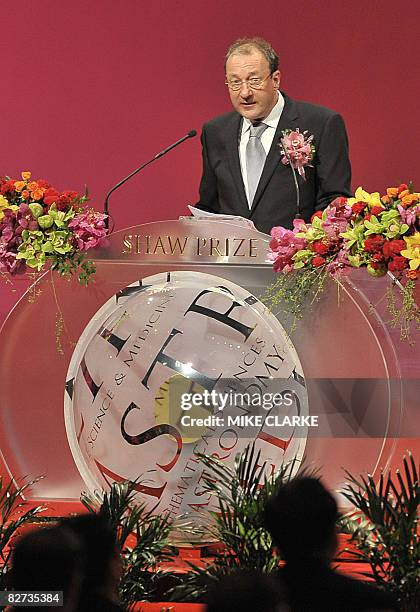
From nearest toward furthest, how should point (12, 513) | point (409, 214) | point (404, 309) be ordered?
point (409, 214) < point (404, 309) < point (12, 513)

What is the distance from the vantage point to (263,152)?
4047mm

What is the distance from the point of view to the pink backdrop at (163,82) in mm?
5324

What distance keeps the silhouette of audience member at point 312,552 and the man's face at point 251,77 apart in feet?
6.17

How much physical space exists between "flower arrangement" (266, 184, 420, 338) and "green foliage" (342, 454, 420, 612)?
1.81 ft

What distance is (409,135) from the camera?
5348 millimetres

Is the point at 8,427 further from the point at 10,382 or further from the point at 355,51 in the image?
the point at 355,51

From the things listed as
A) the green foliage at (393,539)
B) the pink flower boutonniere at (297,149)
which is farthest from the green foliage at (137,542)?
the pink flower boutonniere at (297,149)

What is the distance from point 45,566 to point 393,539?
1.01 metres

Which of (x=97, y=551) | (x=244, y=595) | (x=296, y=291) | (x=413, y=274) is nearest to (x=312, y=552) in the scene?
(x=97, y=551)

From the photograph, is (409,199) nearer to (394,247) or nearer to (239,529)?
(394,247)

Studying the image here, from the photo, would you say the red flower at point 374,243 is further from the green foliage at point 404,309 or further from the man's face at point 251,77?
the man's face at point 251,77

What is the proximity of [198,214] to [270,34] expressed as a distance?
91.5 inches

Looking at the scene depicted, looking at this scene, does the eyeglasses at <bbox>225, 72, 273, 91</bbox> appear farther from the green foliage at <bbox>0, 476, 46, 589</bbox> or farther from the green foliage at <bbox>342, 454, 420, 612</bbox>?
the green foliage at <bbox>342, 454, 420, 612</bbox>

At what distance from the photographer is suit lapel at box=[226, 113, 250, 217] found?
4004 millimetres
